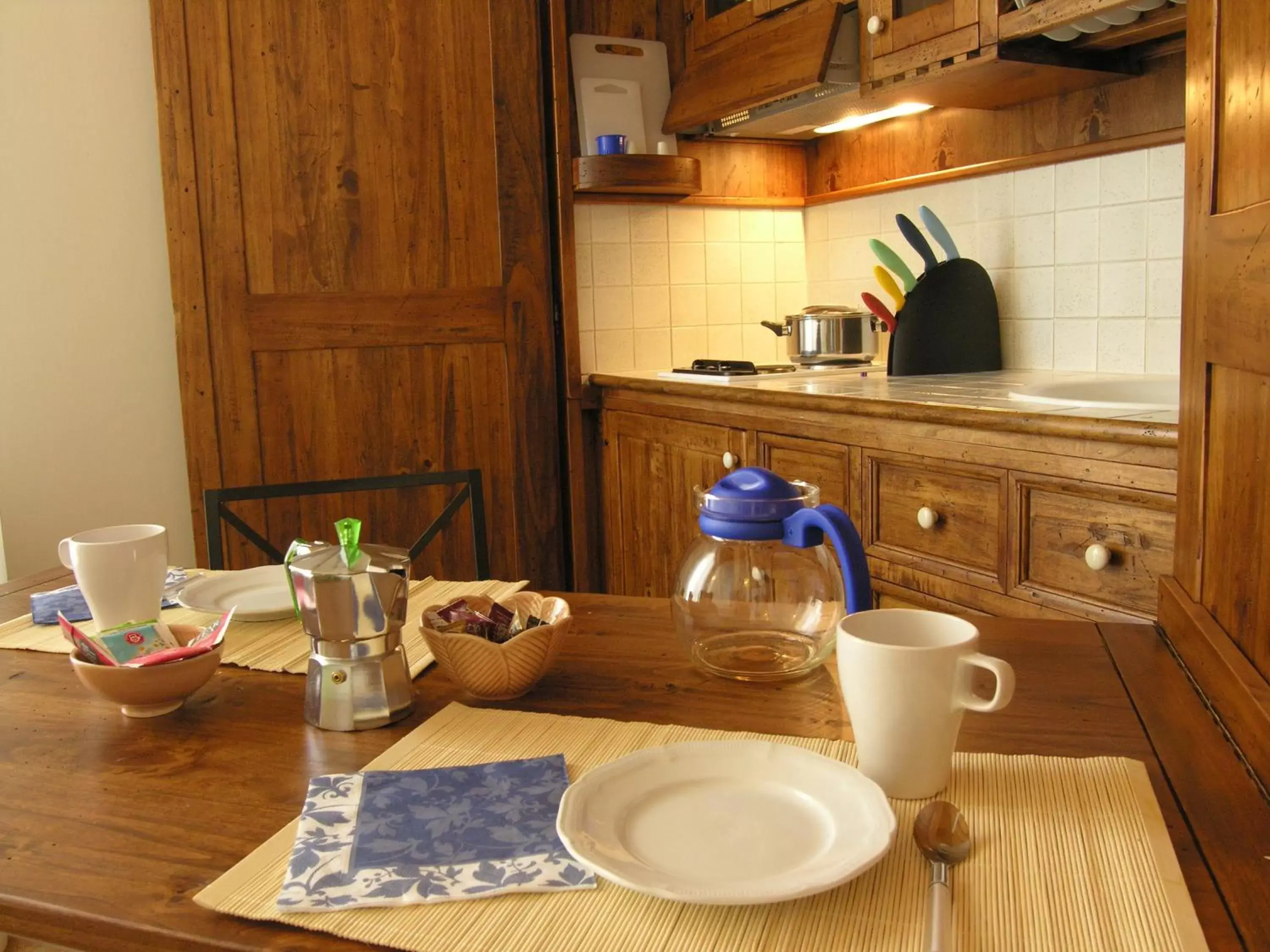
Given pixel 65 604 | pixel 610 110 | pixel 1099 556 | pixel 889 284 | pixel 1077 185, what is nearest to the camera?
pixel 65 604

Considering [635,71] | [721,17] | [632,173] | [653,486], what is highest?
[721,17]

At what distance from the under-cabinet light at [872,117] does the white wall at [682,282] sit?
0.32 metres

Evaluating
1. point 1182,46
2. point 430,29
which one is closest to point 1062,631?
point 1182,46

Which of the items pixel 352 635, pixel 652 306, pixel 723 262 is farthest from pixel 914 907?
pixel 723 262

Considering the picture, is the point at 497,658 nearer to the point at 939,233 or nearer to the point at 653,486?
the point at 653,486

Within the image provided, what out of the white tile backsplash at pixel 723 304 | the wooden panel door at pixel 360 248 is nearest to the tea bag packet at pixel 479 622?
the wooden panel door at pixel 360 248

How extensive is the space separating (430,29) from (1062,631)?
2.32 m

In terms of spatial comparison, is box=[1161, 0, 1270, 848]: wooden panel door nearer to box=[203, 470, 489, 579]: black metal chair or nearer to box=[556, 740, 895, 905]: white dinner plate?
box=[556, 740, 895, 905]: white dinner plate

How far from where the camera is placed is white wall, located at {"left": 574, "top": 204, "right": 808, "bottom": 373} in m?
3.04

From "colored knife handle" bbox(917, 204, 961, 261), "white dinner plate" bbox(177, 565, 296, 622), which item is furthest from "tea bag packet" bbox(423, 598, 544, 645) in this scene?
"colored knife handle" bbox(917, 204, 961, 261)

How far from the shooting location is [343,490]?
1988 millimetres

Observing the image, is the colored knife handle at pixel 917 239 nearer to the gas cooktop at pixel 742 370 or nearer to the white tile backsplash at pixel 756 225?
the gas cooktop at pixel 742 370

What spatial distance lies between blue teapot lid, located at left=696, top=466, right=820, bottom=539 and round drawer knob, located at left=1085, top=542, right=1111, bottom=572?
82cm

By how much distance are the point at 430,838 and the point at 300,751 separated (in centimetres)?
21
